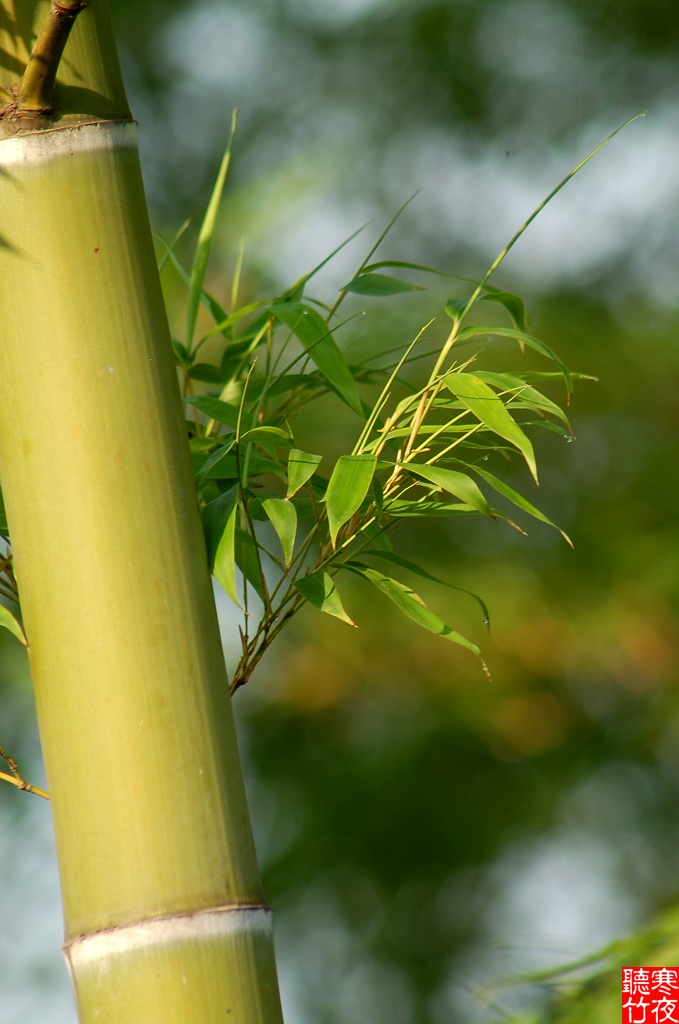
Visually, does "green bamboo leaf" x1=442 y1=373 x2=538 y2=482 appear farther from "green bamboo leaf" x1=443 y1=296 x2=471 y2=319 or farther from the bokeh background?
the bokeh background

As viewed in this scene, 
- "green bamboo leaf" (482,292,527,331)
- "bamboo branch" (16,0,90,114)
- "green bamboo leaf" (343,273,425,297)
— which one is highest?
"bamboo branch" (16,0,90,114)

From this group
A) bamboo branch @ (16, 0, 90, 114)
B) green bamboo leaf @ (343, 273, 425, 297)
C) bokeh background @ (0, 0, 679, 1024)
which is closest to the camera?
bamboo branch @ (16, 0, 90, 114)

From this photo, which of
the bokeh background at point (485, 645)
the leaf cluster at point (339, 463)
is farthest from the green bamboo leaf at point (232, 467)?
the bokeh background at point (485, 645)

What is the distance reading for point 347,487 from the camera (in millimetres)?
242

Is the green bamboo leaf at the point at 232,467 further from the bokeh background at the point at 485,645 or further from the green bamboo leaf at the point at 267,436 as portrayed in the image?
the bokeh background at the point at 485,645

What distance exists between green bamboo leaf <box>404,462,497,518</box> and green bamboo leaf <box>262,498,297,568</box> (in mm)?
31

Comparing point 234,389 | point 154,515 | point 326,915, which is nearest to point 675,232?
point 326,915

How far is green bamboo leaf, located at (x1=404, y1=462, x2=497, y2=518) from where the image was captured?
24 centimetres

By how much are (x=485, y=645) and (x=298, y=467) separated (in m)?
0.87

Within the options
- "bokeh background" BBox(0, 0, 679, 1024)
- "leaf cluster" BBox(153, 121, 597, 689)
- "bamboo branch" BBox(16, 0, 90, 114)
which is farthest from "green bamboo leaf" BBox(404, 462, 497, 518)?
"bokeh background" BBox(0, 0, 679, 1024)

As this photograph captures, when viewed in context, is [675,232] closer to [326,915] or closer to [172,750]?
[326,915]

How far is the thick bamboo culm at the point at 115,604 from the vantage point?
201mm

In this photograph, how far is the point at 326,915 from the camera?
1.21m

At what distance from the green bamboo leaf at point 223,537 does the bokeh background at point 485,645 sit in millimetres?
817
